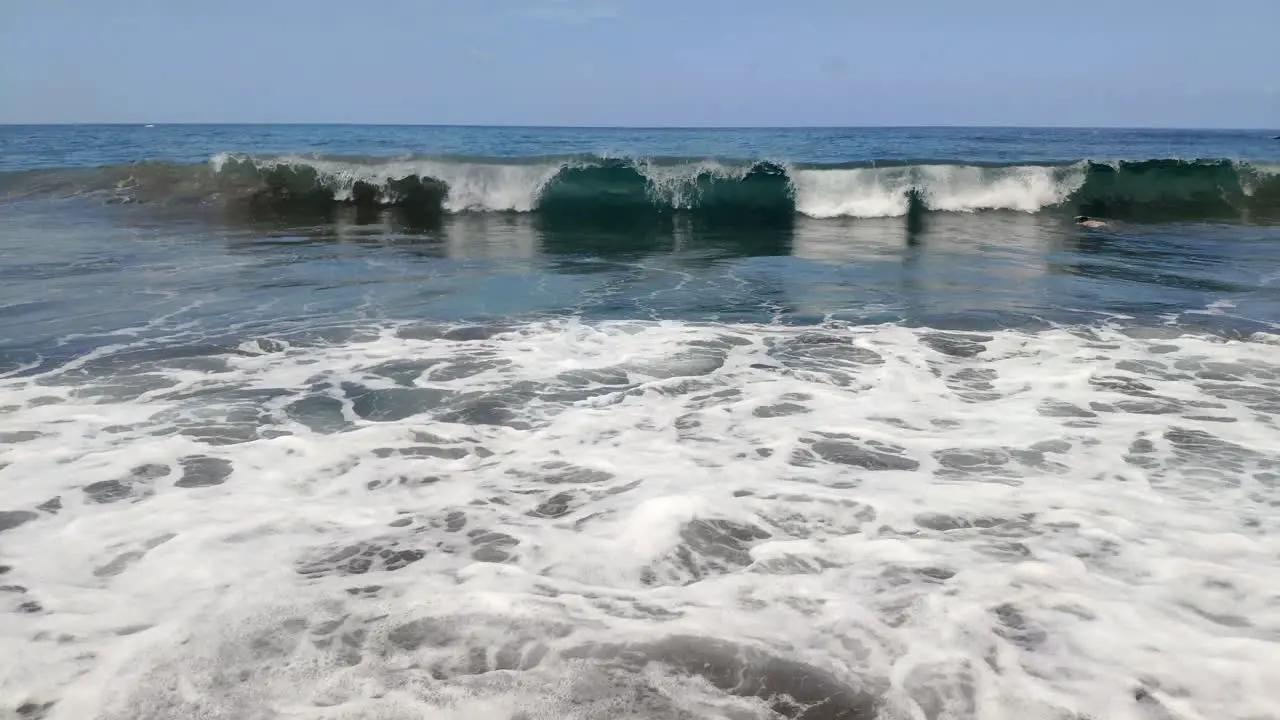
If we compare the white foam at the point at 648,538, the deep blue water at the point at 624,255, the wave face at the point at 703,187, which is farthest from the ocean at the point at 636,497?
the wave face at the point at 703,187

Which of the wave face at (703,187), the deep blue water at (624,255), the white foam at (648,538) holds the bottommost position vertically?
the white foam at (648,538)

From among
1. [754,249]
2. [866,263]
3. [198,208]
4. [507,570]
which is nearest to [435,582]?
[507,570]

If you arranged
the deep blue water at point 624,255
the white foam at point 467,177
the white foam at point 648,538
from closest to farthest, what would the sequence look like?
the white foam at point 648,538
the deep blue water at point 624,255
the white foam at point 467,177

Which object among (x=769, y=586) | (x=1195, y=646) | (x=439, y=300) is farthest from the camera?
(x=439, y=300)

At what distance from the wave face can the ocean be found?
9.28m

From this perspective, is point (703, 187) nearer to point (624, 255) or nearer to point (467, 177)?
point (467, 177)

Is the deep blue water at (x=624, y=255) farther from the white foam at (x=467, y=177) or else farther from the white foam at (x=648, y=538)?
the white foam at (x=648, y=538)

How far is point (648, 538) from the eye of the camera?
3.53 meters

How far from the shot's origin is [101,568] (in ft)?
10.7

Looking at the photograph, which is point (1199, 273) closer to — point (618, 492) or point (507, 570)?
point (618, 492)

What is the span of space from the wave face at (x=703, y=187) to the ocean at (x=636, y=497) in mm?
9280

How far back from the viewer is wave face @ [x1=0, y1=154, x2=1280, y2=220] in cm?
1909

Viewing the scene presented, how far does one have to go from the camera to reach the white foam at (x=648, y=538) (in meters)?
2.59

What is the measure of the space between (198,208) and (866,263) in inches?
552
